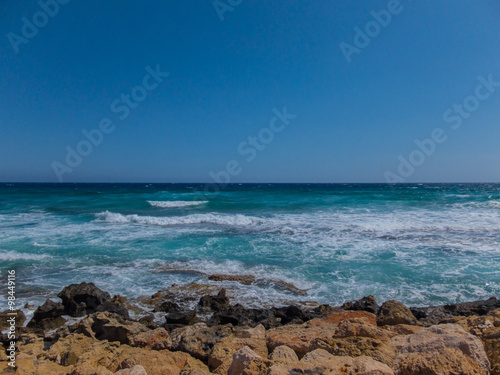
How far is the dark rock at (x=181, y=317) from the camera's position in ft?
19.0

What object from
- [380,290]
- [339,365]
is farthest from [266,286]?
[339,365]

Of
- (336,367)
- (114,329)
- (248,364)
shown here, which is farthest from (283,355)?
(114,329)

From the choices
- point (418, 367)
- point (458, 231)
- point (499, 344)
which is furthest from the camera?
point (458, 231)

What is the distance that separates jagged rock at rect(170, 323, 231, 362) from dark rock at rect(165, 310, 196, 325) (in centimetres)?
110

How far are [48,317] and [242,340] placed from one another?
442cm

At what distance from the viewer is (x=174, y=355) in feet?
13.0

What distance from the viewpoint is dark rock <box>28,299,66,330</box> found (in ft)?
18.6

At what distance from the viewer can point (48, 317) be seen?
19.2ft

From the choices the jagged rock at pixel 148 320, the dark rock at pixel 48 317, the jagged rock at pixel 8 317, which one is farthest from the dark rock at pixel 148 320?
the jagged rock at pixel 8 317

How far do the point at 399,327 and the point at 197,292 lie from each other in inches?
188

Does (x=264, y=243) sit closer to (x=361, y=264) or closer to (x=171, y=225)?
(x=361, y=264)

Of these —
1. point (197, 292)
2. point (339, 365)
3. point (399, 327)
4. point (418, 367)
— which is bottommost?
point (197, 292)

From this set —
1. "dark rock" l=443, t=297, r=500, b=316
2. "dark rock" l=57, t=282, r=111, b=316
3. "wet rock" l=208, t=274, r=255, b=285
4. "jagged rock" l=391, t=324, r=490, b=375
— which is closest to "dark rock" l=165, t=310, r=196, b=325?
"dark rock" l=57, t=282, r=111, b=316

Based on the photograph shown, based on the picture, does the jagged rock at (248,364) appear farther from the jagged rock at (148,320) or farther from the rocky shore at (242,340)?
the jagged rock at (148,320)
